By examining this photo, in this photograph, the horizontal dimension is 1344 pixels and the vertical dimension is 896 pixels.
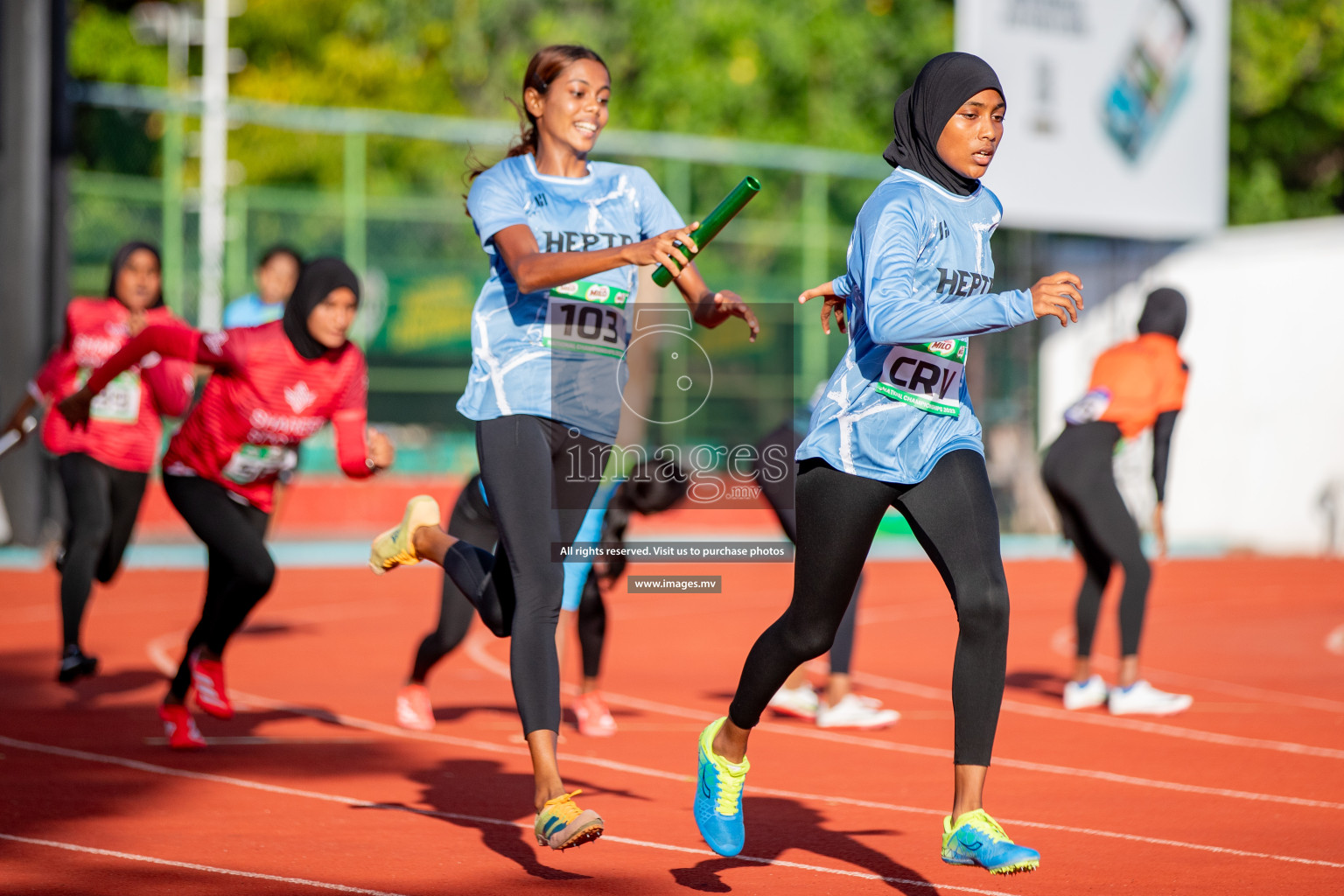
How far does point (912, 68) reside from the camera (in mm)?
31328

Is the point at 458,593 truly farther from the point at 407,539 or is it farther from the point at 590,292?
the point at 590,292

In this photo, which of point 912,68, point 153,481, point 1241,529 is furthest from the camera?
point 912,68

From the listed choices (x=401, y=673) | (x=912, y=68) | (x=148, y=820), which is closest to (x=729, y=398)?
(x=912, y=68)

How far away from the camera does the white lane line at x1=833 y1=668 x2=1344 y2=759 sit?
7.03m

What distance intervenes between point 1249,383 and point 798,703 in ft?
52.8

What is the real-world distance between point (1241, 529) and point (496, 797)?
61.0ft

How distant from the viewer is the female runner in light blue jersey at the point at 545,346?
452 centimetres

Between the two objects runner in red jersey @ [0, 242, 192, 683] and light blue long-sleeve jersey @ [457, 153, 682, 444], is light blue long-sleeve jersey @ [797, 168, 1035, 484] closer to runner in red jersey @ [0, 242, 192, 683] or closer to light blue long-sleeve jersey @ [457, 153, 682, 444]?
light blue long-sleeve jersey @ [457, 153, 682, 444]

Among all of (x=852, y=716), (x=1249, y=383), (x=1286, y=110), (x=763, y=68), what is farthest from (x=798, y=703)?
(x=1286, y=110)

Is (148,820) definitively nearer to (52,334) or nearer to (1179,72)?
(52,334)

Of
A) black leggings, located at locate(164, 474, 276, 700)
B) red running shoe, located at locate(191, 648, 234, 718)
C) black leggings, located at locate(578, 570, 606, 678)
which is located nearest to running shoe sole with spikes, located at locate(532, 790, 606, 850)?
black leggings, located at locate(164, 474, 276, 700)

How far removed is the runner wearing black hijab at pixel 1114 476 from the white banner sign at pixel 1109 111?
10140 millimetres

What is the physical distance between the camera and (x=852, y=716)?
24.7 ft

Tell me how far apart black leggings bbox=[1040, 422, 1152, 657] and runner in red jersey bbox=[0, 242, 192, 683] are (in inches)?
181
